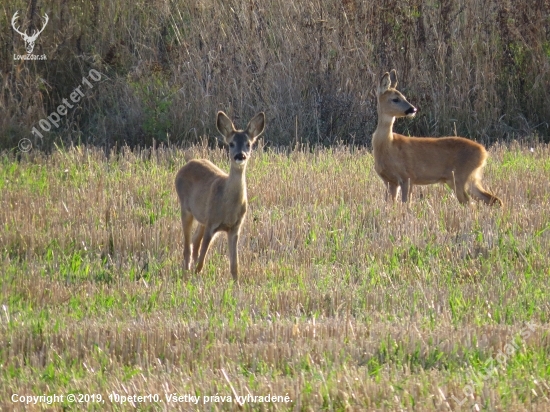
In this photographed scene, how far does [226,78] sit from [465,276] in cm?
861

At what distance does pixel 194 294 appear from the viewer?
7.34 m

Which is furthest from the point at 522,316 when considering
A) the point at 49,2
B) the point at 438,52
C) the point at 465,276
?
the point at 49,2

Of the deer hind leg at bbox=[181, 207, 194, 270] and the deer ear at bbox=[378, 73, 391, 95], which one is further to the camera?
the deer ear at bbox=[378, 73, 391, 95]

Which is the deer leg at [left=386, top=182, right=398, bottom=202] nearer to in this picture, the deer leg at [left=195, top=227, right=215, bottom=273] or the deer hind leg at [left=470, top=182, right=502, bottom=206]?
the deer hind leg at [left=470, top=182, right=502, bottom=206]

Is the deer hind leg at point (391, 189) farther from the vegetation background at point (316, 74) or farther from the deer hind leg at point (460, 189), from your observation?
the vegetation background at point (316, 74)

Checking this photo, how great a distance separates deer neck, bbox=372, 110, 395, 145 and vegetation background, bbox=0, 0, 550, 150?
3.00 meters

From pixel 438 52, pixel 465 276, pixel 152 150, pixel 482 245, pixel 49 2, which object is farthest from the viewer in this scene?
pixel 49 2

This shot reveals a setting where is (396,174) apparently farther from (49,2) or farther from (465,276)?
(49,2)

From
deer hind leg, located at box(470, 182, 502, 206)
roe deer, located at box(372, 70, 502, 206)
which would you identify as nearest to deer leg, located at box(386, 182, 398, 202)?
roe deer, located at box(372, 70, 502, 206)

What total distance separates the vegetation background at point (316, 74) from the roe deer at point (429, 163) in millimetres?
3377

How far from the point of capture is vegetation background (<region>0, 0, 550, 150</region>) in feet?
50.2

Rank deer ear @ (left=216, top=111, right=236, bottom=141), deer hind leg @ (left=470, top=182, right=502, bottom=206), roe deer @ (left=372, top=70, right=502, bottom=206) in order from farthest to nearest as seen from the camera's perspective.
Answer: roe deer @ (left=372, top=70, right=502, bottom=206) → deer hind leg @ (left=470, top=182, right=502, bottom=206) → deer ear @ (left=216, top=111, right=236, bottom=141)

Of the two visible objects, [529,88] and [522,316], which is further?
[529,88]

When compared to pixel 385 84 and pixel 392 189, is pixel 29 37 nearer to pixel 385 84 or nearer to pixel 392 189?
pixel 385 84
